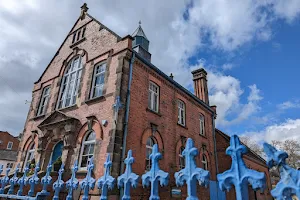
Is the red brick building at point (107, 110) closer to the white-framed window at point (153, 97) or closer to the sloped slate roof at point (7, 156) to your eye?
the white-framed window at point (153, 97)

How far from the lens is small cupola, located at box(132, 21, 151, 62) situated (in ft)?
57.3

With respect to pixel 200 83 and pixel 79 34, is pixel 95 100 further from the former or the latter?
pixel 200 83

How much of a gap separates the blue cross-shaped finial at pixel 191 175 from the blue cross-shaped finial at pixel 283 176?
558 mm

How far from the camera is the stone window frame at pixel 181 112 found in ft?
45.4

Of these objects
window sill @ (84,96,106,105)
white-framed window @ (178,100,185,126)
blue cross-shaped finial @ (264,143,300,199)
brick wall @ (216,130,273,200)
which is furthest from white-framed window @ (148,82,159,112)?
blue cross-shaped finial @ (264,143,300,199)

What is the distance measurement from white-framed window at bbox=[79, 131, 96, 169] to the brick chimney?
40.5ft

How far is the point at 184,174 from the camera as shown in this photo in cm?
203

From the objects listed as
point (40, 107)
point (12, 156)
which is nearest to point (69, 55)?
Result: point (40, 107)

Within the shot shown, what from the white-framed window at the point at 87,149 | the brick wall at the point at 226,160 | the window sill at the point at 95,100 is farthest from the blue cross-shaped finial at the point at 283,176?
the brick wall at the point at 226,160

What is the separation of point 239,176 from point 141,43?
713 inches

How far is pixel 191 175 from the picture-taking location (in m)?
1.98

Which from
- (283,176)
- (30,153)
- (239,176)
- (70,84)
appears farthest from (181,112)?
(283,176)

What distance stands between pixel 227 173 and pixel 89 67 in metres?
11.4

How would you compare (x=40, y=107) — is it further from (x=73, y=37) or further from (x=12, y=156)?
(x=12, y=156)
